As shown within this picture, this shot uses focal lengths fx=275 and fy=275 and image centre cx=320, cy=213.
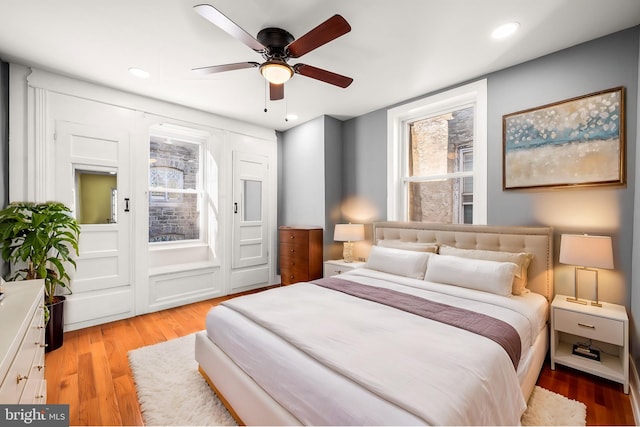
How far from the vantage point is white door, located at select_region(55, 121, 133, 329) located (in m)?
2.95

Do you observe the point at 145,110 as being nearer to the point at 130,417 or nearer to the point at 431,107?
the point at 130,417

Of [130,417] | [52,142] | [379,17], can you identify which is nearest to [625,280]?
[379,17]

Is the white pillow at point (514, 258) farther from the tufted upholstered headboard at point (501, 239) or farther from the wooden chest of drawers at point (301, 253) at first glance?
the wooden chest of drawers at point (301, 253)

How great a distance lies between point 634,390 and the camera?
6.03ft

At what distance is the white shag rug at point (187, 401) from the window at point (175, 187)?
2.00 meters

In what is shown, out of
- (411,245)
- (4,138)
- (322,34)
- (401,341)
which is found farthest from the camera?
(411,245)

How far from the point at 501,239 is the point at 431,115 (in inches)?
68.4

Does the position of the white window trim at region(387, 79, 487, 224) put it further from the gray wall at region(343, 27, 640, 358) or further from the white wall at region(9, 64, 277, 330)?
the white wall at region(9, 64, 277, 330)

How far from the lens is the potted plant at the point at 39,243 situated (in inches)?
92.6

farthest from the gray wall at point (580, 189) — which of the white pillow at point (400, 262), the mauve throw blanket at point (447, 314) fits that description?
the mauve throw blanket at point (447, 314)

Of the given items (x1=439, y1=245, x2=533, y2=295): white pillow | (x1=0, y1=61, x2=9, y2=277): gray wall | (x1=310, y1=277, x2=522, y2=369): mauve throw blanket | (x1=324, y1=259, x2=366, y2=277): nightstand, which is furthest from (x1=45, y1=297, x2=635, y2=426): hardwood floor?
(x1=324, y1=259, x2=366, y2=277): nightstand

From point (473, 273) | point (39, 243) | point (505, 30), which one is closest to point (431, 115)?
point (505, 30)

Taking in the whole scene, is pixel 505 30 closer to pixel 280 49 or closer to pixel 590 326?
pixel 280 49

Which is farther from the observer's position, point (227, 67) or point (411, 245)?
point (411, 245)
